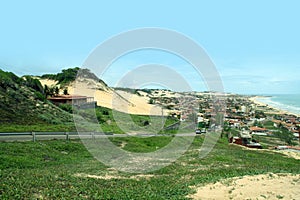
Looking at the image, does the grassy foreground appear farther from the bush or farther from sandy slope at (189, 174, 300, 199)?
the bush

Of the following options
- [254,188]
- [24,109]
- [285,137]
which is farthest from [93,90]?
[254,188]

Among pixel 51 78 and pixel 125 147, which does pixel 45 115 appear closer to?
pixel 125 147

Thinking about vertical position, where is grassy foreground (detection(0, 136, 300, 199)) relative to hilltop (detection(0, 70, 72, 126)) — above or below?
below

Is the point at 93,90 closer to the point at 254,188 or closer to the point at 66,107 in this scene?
the point at 66,107

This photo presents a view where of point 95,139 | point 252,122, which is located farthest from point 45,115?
point 252,122

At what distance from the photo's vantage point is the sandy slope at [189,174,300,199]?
1225cm

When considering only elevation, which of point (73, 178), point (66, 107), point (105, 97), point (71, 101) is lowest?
point (73, 178)

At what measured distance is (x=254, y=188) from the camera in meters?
13.1

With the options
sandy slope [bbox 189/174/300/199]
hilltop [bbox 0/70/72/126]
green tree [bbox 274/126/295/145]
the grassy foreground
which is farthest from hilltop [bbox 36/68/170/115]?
sandy slope [bbox 189/174/300/199]

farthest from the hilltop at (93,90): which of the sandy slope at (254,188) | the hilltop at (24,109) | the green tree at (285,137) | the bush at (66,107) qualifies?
the sandy slope at (254,188)

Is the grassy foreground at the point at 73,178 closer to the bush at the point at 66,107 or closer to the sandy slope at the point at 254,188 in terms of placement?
the sandy slope at the point at 254,188

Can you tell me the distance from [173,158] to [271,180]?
39.2 feet

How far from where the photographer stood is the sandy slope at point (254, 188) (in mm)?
12250

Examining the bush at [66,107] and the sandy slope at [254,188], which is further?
the bush at [66,107]
